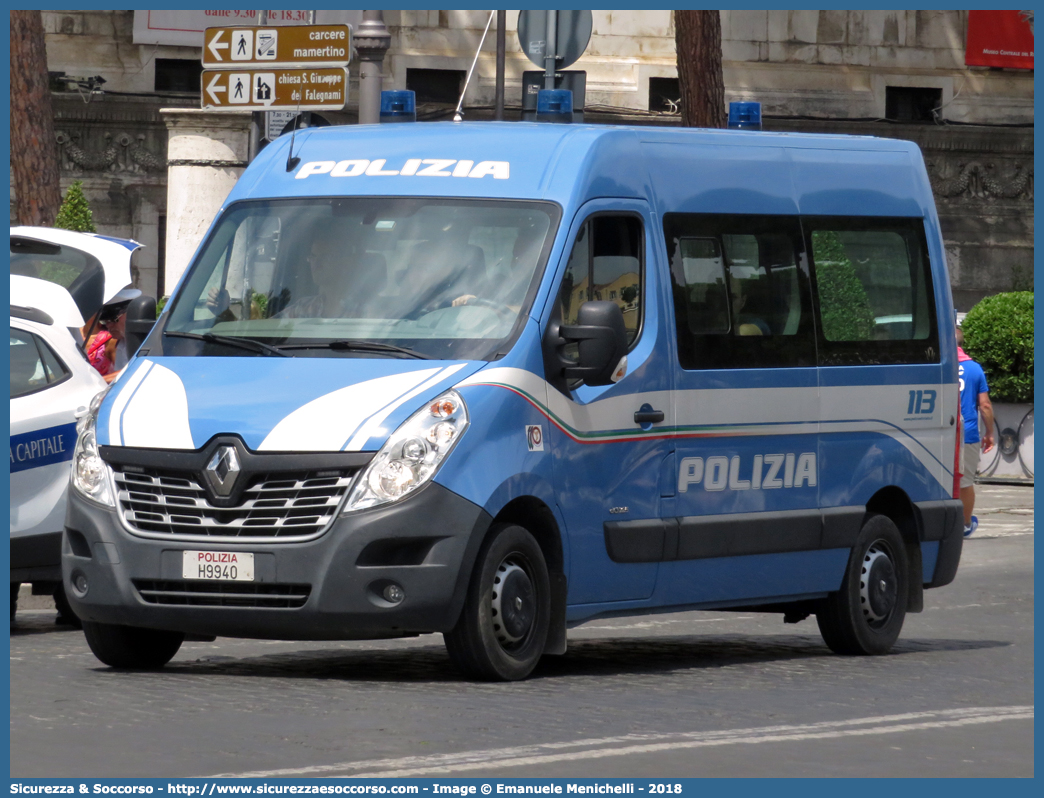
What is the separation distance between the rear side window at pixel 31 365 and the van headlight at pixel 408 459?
3.25 m

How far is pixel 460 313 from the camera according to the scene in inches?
356

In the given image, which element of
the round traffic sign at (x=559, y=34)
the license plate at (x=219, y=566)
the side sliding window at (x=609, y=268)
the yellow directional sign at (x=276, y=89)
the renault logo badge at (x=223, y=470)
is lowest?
the license plate at (x=219, y=566)

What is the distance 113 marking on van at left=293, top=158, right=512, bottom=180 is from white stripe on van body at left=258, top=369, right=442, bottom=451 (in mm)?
1335

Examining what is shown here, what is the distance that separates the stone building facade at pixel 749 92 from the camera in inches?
1222

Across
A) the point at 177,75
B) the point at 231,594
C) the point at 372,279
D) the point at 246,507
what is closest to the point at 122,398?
the point at 246,507

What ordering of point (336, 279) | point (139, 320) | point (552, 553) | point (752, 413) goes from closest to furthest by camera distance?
1. point (552, 553)
2. point (336, 279)
3. point (139, 320)
4. point (752, 413)

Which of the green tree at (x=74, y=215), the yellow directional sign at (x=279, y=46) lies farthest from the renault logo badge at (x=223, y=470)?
the green tree at (x=74, y=215)

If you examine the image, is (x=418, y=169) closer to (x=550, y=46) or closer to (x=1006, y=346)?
(x=550, y=46)

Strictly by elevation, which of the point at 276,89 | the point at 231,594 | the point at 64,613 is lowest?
the point at 64,613

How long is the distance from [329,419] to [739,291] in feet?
8.28

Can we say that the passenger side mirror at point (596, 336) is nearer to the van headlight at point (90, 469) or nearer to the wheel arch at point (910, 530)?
the van headlight at point (90, 469)

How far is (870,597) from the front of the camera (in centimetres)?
1103

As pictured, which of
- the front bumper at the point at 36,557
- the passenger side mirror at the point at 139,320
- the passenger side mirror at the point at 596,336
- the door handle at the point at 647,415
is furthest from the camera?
the front bumper at the point at 36,557

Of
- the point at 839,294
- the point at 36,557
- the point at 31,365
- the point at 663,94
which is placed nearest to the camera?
the point at 839,294
